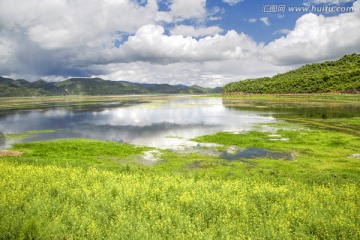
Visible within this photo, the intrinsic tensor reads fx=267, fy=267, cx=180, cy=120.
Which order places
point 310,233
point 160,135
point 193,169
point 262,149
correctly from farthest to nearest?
1. point 160,135
2. point 262,149
3. point 193,169
4. point 310,233

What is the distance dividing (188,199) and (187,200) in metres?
0.10

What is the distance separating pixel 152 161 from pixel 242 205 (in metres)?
17.3

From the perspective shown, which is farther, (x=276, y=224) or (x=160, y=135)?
(x=160, y=135)

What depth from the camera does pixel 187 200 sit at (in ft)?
60.7

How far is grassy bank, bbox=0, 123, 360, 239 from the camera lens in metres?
14.8

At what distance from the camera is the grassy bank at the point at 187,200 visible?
48.7 feet

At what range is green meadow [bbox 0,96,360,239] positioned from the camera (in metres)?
14.8

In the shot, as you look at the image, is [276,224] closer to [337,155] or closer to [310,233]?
[310,233]

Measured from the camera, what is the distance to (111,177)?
24.3 metres

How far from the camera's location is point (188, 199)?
60.7 feet

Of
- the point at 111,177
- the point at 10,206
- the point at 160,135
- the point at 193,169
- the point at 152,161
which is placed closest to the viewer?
the point at 10,206

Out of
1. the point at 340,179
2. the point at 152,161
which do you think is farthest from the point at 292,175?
the point at 152,161

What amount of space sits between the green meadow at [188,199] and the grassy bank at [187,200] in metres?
0.06

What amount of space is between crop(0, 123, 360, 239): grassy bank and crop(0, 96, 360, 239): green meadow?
6 centimetres
